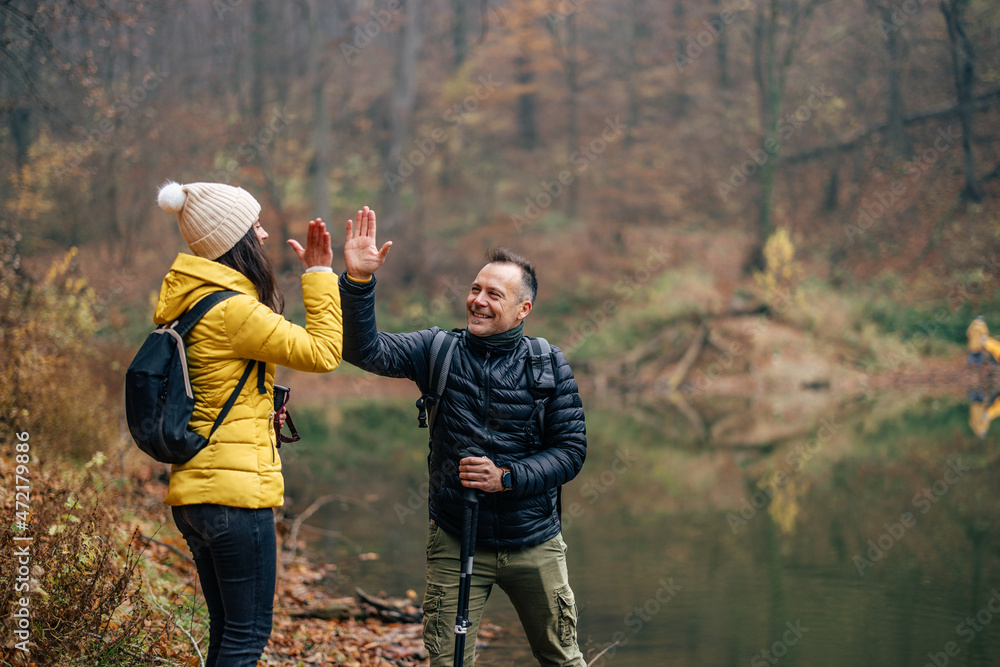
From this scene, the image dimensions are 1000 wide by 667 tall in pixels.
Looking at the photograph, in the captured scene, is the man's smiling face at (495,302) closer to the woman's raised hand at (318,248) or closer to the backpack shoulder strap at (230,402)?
the woman's raised hand at (318,248)

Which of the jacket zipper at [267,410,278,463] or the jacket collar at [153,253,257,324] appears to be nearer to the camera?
the jacket collar at [153,253,257,324]

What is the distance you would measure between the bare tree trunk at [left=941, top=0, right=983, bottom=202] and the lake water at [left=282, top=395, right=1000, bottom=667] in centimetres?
1483

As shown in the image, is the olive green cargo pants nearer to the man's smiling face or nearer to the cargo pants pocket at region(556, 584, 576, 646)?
the cargo pants pocket at region(556, 584, 576, 646)

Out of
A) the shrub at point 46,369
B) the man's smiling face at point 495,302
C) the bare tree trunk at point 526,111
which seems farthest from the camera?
the bare tree trunk at point 526,111

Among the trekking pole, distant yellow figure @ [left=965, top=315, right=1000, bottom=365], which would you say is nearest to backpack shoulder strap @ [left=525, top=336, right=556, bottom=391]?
the trekking pole

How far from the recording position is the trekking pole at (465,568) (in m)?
3.22

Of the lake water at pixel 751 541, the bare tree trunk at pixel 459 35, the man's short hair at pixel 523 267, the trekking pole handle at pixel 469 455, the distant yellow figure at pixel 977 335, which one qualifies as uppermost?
the bare tree trunk at pixel 459 35

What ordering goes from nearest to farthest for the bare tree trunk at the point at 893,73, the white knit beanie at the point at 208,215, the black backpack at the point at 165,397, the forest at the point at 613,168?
the black backpack at the point at 165,397, the white knit beanie at the point at 208,215, the forest at the point at 613,168, the bare tree trunk at the point at 893,73

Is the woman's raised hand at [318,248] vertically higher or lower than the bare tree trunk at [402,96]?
lower

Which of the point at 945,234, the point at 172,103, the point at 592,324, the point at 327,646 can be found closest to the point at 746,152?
the point at 945,234

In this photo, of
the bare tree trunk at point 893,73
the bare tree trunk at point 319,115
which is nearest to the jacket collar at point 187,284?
the bare tree trunk at point 319,115

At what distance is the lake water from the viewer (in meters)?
5.20

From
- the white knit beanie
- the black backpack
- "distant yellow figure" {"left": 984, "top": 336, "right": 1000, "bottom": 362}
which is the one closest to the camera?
the black backpack

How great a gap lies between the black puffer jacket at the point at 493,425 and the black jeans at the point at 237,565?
0.77 metres
